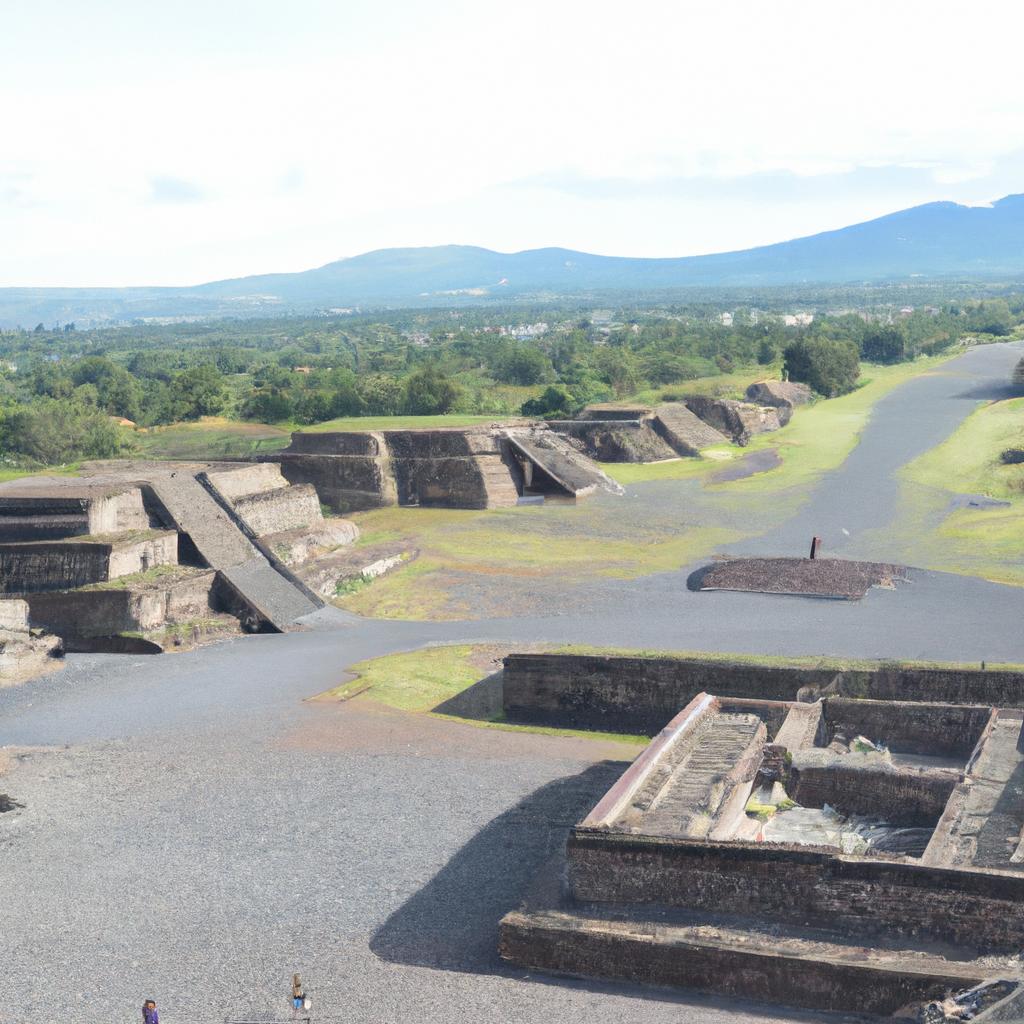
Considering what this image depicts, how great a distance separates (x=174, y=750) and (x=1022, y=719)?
12.2 m

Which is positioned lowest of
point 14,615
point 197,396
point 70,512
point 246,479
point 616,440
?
point 14,615

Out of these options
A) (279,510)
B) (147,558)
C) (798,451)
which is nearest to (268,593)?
(147,558)

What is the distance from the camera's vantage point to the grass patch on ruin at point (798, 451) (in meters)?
41.4

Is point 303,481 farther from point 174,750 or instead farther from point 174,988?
point 174,988

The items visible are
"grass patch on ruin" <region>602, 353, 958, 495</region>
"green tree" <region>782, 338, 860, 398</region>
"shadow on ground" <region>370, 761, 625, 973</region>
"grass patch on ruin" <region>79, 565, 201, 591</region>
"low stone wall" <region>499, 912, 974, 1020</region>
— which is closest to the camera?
"low stone wall" <region>499, 912, 974, 1020</region>

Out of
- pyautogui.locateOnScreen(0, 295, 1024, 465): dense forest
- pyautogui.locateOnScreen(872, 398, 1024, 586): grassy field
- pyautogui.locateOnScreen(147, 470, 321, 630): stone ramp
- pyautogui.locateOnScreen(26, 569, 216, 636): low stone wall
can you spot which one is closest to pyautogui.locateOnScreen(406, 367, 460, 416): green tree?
pyautogui.locateOnScreen(0, 295, 1024, 465): dense forest

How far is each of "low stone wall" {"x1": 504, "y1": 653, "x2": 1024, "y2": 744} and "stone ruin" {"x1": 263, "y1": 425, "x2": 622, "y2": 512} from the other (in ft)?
57.2

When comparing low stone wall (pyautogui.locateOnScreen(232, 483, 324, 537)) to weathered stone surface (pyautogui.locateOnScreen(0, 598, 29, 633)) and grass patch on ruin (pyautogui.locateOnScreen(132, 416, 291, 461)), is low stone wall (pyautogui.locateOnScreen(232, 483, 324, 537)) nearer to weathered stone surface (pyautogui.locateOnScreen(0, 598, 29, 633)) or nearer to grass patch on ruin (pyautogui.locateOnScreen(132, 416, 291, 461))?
weathered stone surface (pyautogui.locateOnScreen(0, 598, 29, 633))

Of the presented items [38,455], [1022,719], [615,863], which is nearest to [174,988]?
[615,863]

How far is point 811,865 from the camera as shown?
11914mm

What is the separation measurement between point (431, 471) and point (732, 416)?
16.4 metres

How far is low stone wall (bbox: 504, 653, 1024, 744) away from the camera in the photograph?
60.8 feet

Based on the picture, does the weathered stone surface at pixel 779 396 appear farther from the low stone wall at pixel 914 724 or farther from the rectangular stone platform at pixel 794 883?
the rectangular stone platform at pixel 794 883

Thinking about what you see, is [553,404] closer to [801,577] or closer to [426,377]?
[426,377]
